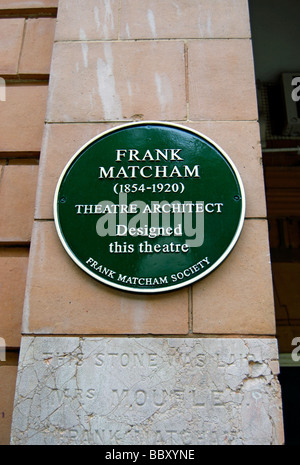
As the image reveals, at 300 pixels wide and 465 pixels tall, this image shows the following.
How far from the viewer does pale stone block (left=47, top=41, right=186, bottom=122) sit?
2.75 meters

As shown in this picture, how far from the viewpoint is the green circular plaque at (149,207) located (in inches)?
91.8

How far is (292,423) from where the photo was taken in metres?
4.21

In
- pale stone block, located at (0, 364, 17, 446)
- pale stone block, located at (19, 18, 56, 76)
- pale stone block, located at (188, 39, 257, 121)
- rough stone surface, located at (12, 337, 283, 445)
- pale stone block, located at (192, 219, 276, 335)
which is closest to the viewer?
rough stone surface, located at (12, 337, 283, 445)

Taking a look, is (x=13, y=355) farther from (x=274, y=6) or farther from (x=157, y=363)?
(x=274, y=6)

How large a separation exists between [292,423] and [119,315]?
2.98 metres

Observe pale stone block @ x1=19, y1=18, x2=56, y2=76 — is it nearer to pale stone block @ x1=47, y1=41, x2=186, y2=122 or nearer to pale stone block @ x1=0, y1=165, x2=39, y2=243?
pale stone block @ x1=47, y1=41, x2=186, y2=122

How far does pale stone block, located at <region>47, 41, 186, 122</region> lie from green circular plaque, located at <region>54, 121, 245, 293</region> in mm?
175

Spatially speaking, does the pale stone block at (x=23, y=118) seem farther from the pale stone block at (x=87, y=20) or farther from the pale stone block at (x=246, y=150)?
the pale stone block at (x=246, y=150)

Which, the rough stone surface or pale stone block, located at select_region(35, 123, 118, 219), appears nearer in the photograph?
the rough stone surface

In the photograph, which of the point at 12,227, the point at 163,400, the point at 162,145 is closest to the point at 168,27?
the point at 162,145

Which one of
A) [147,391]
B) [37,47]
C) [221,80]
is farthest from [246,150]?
[37,47]

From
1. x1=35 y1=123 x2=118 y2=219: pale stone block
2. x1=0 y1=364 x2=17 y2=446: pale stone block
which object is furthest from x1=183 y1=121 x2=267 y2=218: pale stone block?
x1=0 y1=364 x2=17 y2=446: pale stone block

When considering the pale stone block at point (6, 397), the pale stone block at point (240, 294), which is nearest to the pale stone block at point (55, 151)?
the pale stone block at point (6, 397)

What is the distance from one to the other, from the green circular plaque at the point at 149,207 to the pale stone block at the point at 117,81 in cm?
17
